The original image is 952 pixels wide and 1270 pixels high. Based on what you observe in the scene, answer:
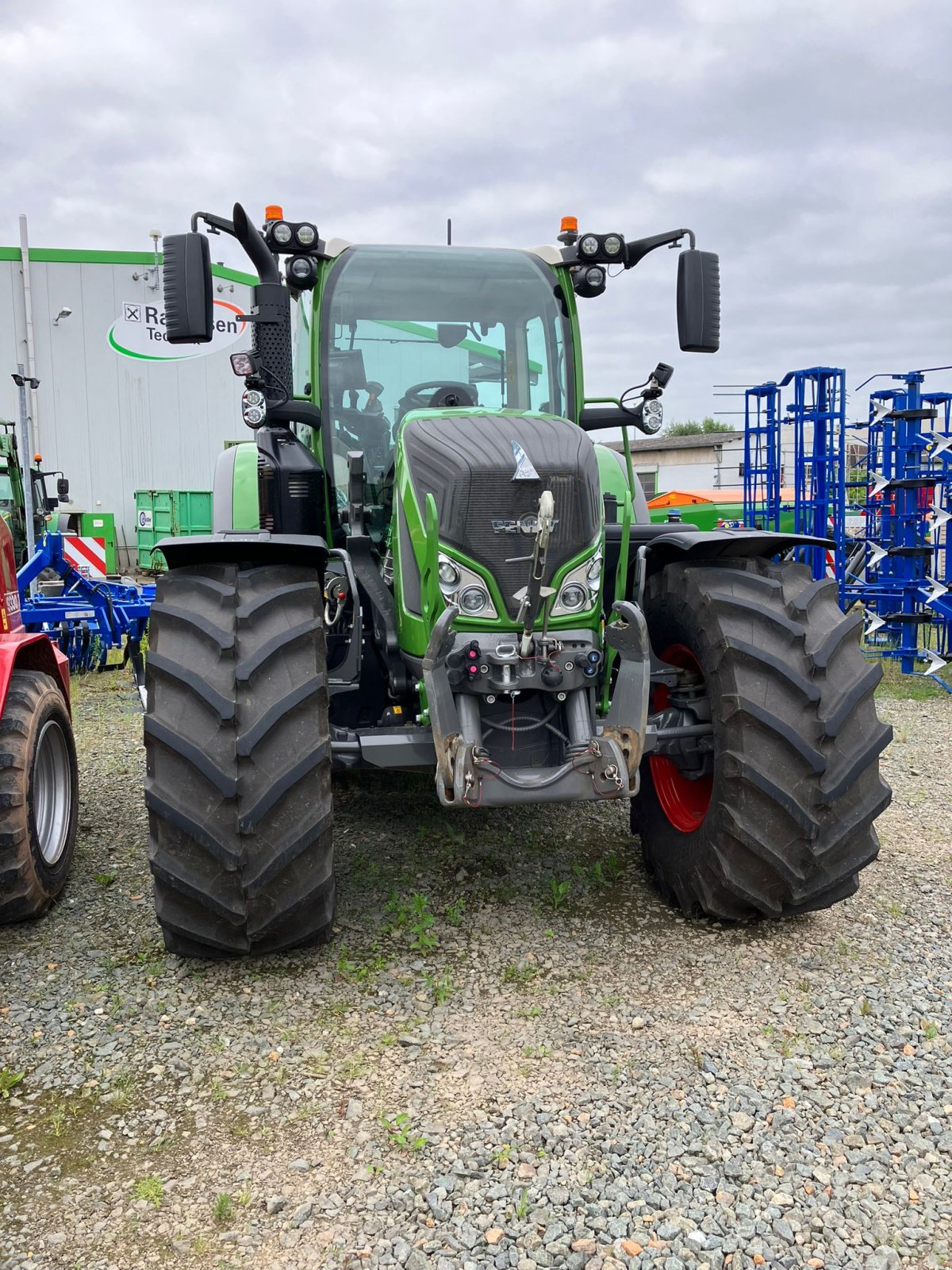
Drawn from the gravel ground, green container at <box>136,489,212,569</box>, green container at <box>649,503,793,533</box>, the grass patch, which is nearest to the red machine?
the gravel ground

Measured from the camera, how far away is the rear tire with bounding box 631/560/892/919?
11.1ft

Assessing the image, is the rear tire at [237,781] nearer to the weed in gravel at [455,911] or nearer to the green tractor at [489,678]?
the green tractor at [489,678]

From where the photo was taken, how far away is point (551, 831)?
4926 millimetres

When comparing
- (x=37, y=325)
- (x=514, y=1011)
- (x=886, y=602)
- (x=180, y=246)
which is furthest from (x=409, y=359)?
(x=37, y=325)

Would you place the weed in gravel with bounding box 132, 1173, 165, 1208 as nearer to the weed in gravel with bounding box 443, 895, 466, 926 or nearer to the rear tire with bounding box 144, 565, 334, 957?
the rear tire with bounding box 144, 565, 334, 957

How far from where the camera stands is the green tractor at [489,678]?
3189 millimetres

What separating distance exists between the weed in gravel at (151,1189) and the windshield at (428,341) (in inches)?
111

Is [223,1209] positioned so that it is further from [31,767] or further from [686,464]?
[686,464]

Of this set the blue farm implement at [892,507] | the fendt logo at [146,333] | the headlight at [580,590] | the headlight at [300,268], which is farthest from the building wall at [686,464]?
the headlight at [580,590]

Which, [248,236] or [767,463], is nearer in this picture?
[248,236]

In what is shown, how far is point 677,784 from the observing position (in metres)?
4.15

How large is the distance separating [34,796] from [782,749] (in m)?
2.76

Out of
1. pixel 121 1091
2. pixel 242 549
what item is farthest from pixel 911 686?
pixel 121 1091

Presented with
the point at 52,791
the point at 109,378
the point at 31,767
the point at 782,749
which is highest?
the point at 109,378
